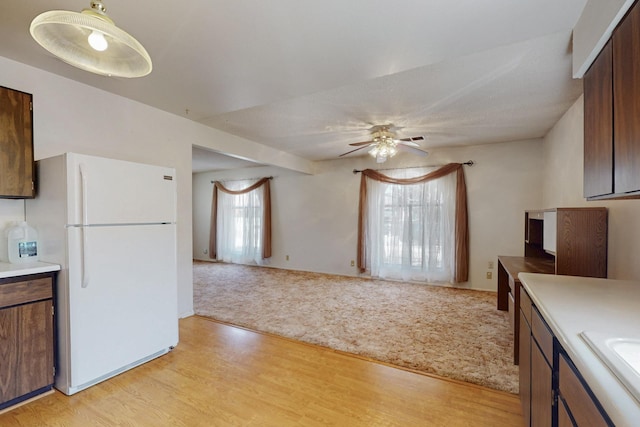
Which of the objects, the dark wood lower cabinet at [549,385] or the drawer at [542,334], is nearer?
the dark wood lower cabinet at [549,385]

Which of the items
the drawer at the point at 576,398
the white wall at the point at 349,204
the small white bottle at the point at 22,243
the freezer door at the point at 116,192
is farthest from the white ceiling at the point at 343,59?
the drawer at the point at 576,398

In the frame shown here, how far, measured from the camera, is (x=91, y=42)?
1.16 meters

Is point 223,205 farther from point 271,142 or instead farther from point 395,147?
point 395,147

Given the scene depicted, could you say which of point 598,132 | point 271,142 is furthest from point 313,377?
point 271,142

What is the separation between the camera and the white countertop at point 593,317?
0.64 metres

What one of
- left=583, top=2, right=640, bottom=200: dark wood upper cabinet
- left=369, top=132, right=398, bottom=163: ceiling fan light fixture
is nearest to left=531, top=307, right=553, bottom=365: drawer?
left=583, top=2, right=640, bottom=200: dark wood upper cabinet

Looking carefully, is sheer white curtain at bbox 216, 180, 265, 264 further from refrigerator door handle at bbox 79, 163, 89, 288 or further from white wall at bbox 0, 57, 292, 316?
refrigerator door handle at bbox 79, 163, 89, 288

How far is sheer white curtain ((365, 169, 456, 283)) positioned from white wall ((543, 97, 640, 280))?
131cm

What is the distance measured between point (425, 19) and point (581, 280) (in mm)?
1776

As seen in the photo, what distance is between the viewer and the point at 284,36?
1.81 metres

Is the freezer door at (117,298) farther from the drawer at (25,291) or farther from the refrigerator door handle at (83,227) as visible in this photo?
the drawer at (25,291)

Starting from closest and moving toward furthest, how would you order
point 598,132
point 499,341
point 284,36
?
1. point 598,132
2. point 284,36
3. point 499,341

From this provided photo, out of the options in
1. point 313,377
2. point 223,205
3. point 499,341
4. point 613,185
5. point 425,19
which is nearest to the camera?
point 613,185

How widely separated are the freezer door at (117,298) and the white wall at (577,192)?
3.47 m
